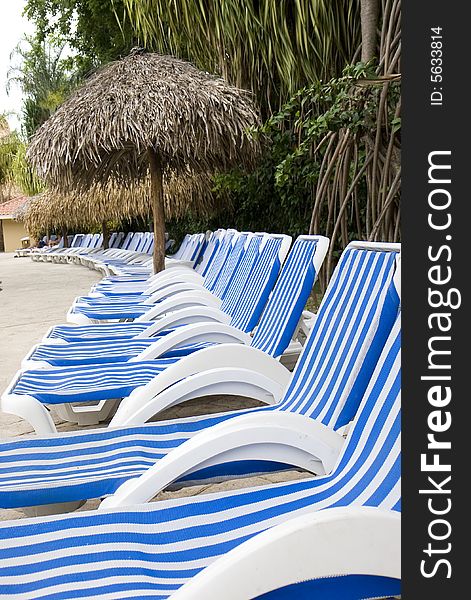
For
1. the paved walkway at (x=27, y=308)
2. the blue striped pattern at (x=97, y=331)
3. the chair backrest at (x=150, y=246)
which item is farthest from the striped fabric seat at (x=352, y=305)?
the chair backrest at (x=150, y=246)

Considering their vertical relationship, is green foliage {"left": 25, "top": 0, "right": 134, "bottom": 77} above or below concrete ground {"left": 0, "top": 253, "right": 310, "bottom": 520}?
above

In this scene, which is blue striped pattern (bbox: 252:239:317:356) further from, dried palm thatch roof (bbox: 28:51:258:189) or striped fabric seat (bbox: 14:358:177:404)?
dried palm thatch roof (bbox: 28:51:258:189)

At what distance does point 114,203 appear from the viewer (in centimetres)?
1364

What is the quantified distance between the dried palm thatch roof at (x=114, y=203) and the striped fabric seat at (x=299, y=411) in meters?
5.68

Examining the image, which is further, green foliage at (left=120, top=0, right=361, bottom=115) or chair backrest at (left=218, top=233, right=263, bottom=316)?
green foliage at (left=120, top=0, right=361, bottom=115)

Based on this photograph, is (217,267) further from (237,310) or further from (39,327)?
(39,327)

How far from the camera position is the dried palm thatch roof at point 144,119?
19.3 ft

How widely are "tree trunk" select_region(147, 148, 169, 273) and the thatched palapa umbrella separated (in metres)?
0.01

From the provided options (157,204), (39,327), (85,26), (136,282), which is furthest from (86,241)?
(157,204)

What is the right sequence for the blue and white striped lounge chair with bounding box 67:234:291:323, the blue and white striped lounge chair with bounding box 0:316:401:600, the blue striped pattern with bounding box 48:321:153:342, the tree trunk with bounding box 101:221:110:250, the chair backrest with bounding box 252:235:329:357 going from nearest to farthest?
the blue and white striped lounge chair with bounding box 0:316:401:600 → the chair backrest with bounding box 252:235:329:357 → the blue striped pattern with bounding box 48:321:153:342 → the blue and white striped lounge chair with bounding box 67:234:291:323 → the tree trunk with bounding box 101:221:110:250

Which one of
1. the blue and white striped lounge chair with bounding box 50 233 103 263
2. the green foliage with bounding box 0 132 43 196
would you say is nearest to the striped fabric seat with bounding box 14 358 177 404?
the blue and white striped lounge chair with bounding box 50 233 103 263

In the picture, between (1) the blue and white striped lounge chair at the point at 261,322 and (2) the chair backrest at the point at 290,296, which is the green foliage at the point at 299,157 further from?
(2) the chair backrest at the point at 290,296

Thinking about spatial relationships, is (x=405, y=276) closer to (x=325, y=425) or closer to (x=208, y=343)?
(x=325, y=425)

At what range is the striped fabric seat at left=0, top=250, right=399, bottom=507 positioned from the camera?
6.35 feet
